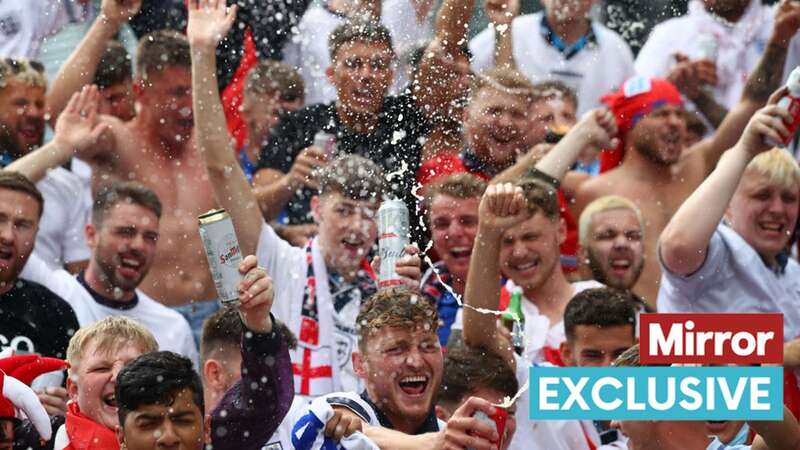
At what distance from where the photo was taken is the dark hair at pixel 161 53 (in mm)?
7867

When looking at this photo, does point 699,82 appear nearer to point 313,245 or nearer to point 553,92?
point 553,92

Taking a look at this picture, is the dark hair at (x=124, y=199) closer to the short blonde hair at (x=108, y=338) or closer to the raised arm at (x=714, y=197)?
the short blonde hair at (x=108, y=338)

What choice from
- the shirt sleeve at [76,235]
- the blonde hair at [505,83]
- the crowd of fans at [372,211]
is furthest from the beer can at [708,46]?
the shirt sleeve at [76,235]

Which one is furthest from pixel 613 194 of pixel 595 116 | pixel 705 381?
pixel 705 381

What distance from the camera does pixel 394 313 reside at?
5.52m

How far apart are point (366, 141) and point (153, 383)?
2.82m

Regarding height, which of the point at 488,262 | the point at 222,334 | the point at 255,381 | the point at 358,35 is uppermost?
the point at 358,35

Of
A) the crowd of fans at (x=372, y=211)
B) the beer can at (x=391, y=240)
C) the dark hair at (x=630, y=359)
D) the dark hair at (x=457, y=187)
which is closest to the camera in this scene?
the crowd of fans at (x=372, y=211)

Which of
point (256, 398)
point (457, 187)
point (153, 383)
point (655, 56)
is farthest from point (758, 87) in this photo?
point (153, 383)

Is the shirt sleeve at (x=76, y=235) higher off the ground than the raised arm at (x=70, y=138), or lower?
lower

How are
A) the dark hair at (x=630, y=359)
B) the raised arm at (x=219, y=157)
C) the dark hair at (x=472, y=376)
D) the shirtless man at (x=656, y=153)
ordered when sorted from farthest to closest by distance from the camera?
the shirtless man at (x=656, y=153) < the raised arm at (x=219, y=157) < the dark hair at (x=472, y=376) < the dark hair at (x=630, y=359)

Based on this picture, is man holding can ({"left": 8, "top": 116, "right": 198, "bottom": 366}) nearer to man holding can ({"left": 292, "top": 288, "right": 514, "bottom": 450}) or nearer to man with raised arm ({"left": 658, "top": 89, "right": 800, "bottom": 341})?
man holding can ({"left": 292, "top": 288, "right": 514, "bottom": 450})

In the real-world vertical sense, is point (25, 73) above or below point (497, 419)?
above

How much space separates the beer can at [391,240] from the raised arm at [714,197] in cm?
104
